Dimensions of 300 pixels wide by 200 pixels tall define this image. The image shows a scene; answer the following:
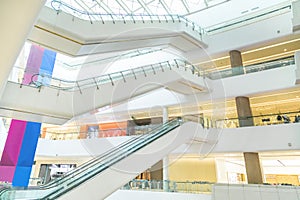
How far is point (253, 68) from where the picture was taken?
34.8 feet

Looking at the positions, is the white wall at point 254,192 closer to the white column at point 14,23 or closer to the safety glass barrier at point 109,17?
the safety glass barrier at point 109,17

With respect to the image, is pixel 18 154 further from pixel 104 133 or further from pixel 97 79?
pixel 104 133

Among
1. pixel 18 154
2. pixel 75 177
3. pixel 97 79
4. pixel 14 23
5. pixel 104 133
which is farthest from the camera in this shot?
pixel 104 133

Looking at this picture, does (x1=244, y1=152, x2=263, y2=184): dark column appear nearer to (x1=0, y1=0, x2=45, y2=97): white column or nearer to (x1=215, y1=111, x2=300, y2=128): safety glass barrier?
(x1=215, y1=111, x2=300, y2=128): safety glass barrier

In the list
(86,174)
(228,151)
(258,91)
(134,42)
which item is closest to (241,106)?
(258,91)

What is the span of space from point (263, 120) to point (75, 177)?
26.9 ft

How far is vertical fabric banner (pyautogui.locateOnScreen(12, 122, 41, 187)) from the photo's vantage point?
28.2 ft

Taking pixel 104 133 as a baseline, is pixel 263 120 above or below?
below

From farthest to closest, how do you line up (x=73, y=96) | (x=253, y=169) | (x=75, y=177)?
(x=253, y=169) → (x=73, y=96) → (x=75, y=177)

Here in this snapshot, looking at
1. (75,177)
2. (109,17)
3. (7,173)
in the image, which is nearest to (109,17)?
(109,17)

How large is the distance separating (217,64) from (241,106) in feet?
13.8

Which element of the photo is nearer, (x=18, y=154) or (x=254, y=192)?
(x=254, y=192)

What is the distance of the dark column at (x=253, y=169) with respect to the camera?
9.58m

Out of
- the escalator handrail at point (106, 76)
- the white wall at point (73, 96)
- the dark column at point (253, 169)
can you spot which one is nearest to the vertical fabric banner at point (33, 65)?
the escalator handrail at point (106, 76)
